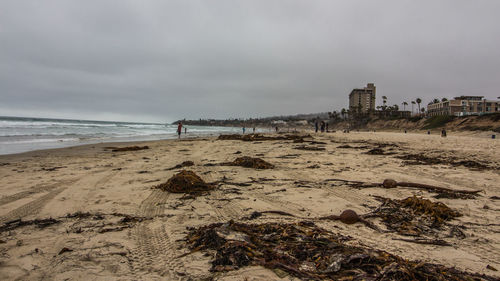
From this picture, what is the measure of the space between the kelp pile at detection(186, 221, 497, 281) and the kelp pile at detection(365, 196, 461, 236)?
3.18 ft

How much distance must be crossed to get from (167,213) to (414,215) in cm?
384

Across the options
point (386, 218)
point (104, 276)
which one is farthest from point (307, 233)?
point (104, 276)

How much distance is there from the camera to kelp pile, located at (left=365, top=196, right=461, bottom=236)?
3207mm

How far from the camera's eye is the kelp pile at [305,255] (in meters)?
2.10

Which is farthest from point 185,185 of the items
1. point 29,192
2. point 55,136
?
point 55,136

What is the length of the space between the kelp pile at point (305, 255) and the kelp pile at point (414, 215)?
97 cm

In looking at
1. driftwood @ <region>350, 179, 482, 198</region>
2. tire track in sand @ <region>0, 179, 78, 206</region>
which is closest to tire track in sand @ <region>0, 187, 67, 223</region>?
tire track in sand @ <region>0, 179, 78, 206</region>

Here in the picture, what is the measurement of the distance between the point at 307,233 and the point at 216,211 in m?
1.60

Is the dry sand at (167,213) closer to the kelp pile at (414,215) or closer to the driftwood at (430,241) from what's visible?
the driftwood at (430,241)

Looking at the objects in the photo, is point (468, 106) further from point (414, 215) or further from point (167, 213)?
point (167, 213)

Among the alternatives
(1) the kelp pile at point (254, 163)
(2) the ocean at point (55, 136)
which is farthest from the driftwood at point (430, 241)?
(2) the ocean at point (55, 136)

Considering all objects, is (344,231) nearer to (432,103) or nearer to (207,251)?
(207,251)

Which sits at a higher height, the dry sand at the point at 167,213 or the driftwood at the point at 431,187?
the driftwood at the point at 431,187

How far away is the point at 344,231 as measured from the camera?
10.2ft
